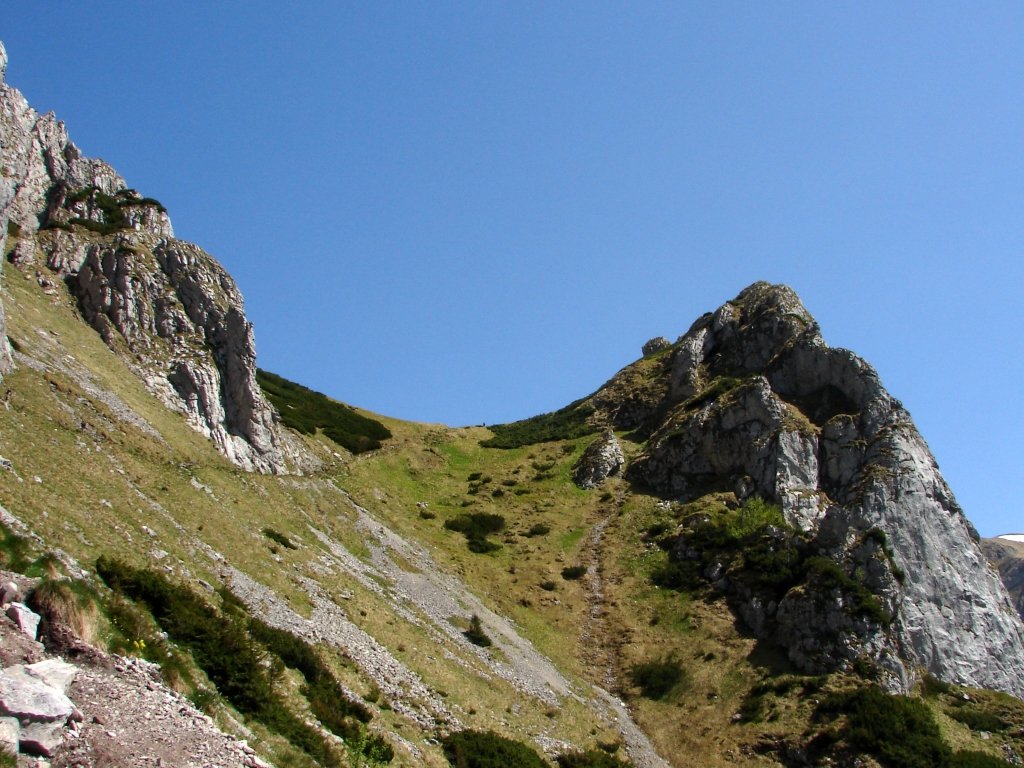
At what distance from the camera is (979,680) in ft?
167

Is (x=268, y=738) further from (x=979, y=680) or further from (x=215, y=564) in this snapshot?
(x=979, y=680)

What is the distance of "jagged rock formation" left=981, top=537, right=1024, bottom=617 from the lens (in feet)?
507

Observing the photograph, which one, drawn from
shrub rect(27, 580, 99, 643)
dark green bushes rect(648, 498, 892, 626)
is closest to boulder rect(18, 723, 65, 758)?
shrub rect(27, 580, 99, 643)

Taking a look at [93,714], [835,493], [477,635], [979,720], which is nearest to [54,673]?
[93,714]

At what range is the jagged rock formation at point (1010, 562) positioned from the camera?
15441 cm

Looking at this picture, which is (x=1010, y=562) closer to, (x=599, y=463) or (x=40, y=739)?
(x=599, y=463)

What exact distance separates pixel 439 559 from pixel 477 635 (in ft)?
47.5

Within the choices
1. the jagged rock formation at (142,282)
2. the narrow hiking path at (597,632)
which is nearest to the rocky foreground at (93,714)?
the narrow hiking path at (597,632)

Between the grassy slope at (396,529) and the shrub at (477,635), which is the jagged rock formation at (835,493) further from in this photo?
the shrub at (477,635)

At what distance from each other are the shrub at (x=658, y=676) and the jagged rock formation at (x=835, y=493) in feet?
24.6

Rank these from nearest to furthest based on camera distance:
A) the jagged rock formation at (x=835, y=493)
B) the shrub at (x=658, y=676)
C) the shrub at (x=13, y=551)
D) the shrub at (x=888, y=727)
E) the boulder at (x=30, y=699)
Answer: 1. the boulder at (x=30, y=699)
2. the shrub at (x=13, y=551)
3. the shrub at (x=888, y=727)
4. the shrub at (x=658, y=676)
5. the jagged rock formation at (x=835, y=493)

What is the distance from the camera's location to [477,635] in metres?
41.3

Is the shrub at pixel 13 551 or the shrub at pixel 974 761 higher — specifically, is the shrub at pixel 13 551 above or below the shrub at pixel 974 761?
below

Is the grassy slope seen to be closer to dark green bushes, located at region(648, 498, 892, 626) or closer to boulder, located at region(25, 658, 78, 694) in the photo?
dark green bushes, located at region(648, 498, 892, 626)
